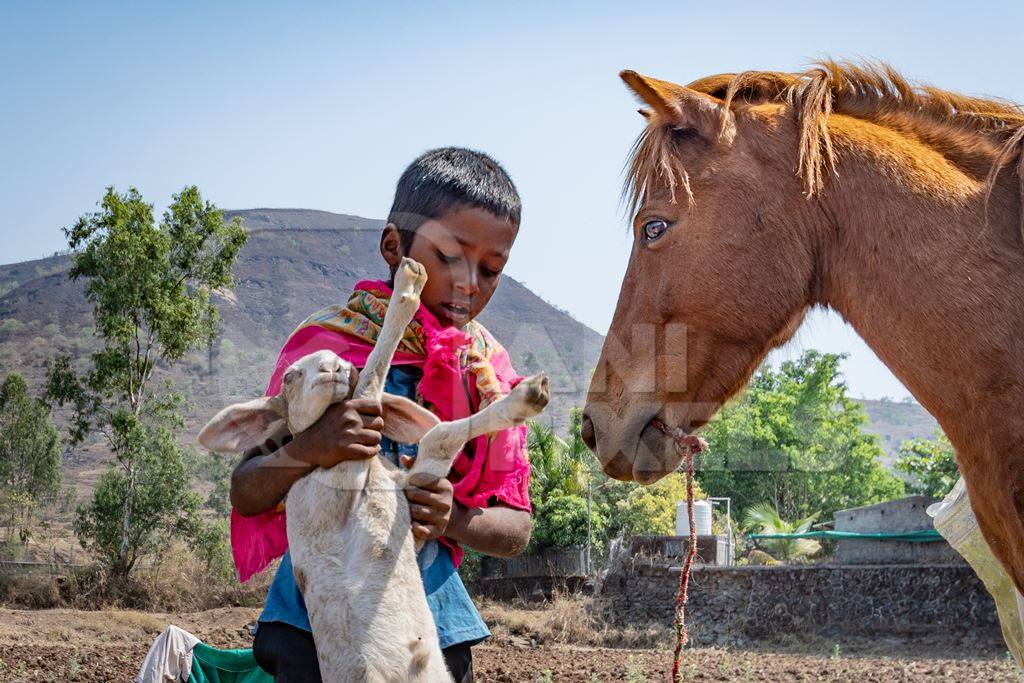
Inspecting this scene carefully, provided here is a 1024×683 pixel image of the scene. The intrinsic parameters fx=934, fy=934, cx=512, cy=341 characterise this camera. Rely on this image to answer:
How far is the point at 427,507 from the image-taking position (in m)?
1.93

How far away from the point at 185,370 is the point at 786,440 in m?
36.3

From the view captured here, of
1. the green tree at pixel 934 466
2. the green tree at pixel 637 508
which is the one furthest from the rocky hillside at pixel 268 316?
the green tree at pixel 637 508

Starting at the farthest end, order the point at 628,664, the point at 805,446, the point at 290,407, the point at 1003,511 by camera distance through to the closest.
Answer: the point at 805,446 → the point at 628,664 → the point at 1003,511 → the point at 290,407

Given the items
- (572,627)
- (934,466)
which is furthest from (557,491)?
(934,466)

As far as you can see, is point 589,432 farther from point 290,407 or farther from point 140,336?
→ point 140,336

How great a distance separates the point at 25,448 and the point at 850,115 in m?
34.7

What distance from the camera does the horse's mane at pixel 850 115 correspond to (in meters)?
2.52

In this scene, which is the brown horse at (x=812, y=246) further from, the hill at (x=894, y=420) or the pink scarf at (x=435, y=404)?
the hill at (x=894, y=420)

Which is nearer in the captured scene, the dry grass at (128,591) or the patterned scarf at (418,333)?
the patterned scarf at (418,333)

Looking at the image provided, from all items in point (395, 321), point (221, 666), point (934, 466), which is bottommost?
point (934, 466)

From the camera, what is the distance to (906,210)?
7.95 feet

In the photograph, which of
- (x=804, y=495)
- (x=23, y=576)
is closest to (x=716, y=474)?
(x=804, y=495)

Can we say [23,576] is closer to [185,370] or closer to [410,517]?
[185,370]

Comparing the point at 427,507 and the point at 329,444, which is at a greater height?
the point at 329,444
